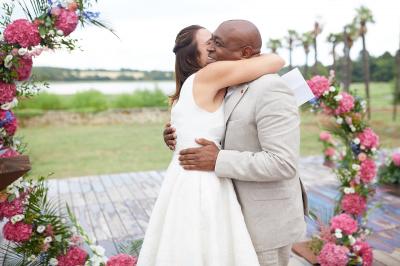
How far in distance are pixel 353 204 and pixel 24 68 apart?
2.40 m

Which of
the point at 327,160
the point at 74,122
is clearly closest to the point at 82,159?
the point at 327,160

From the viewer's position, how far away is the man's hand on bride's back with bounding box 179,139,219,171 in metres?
1.64

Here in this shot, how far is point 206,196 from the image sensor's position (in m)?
1.62

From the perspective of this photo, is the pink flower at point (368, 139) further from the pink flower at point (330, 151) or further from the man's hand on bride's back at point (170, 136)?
the pink flower at point (330, 151)

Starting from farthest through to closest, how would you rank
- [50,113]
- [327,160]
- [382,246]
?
[50,113]
[327,160]
[382,246]

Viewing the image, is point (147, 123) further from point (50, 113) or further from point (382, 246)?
point (382, 246)

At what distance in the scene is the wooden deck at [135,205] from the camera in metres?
3.73

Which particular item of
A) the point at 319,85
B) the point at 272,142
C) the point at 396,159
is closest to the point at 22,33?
the point at 272,142

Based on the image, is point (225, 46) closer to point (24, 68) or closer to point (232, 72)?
point (232, 72)

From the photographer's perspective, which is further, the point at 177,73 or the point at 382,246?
the point at 382,246

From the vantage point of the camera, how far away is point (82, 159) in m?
8.55

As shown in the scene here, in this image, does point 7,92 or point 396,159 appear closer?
point 7,92

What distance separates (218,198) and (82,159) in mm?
7334

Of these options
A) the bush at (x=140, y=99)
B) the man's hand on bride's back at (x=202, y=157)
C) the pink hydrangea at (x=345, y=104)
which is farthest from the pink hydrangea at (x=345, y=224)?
the bush at (x=140, y=99)
